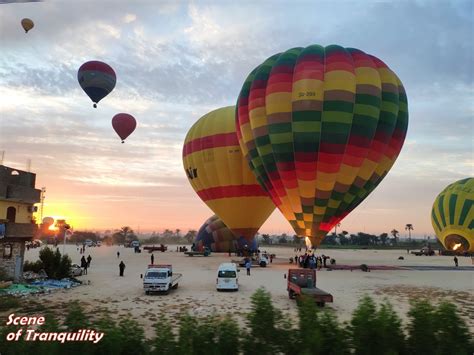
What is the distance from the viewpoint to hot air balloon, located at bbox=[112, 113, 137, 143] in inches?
1763

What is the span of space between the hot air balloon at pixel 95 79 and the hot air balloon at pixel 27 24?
17.9 feet

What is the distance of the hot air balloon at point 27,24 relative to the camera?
35.3 meters

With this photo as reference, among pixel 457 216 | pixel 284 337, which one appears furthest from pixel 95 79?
pixel 457 216

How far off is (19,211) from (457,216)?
5694 centimetres

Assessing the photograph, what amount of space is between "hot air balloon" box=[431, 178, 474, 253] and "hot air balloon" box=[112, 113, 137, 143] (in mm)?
47229

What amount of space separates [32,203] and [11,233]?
2.98 meters

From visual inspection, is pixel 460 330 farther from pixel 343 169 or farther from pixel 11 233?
pixel 11 233

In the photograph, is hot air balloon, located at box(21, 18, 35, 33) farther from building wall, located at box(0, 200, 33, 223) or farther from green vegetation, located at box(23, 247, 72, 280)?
green vegetation, located at box(23, 247, 72, 280)

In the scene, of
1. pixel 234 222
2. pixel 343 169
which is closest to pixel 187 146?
pixel 234 222

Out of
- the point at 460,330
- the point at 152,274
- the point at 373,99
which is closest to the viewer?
the point at 460,330

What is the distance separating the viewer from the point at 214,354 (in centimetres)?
856

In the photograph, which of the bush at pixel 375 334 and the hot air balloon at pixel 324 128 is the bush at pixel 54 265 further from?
the bush at pixel 375 334

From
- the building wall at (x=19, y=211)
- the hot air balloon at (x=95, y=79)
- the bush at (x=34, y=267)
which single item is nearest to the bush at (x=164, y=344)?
the building wall at (x=19, y=211)

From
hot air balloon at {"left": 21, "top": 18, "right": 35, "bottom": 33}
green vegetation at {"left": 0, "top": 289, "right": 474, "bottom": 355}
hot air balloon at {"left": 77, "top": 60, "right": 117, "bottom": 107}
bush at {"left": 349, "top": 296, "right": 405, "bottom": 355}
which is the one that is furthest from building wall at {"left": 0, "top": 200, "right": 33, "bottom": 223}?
bush at {"left": 349, "top": 296, "right": 405, "bottom": 355}
